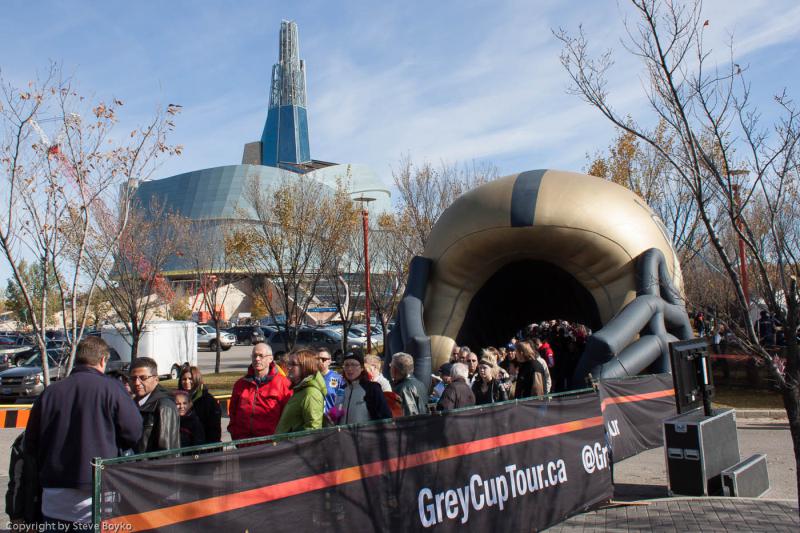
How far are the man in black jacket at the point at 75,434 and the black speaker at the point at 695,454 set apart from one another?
5379mm

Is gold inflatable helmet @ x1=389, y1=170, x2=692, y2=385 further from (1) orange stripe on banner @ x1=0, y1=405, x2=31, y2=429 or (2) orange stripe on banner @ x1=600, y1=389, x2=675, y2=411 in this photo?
(1) orange stripe on banner @ x1=0, y1=405, x2=31, y2=429

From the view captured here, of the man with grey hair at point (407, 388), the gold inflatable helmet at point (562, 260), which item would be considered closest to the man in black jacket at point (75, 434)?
the man with grey hair at point (407, 388)

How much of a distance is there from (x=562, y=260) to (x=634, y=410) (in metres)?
4.18

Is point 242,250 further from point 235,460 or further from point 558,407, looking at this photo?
point 235,460

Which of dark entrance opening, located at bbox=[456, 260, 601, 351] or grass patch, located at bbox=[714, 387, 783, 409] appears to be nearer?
grass patch, located at bbox=[714, 387, 783, 409]

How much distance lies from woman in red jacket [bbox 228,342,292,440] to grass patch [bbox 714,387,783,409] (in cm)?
1087

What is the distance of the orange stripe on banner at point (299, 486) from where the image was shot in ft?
12.2

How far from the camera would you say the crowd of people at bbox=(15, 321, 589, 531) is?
4043mm

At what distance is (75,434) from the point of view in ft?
13.3

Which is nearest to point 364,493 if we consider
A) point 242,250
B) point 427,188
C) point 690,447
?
point 690,447

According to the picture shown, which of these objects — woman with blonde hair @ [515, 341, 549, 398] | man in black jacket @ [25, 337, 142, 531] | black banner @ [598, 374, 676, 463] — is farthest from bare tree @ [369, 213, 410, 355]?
man in black jacket @ [25, 337, 142, 531]

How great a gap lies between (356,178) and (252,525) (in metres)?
84.8

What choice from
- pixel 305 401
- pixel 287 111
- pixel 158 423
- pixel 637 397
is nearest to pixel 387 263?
pixel 637 397

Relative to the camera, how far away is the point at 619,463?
353 inches
